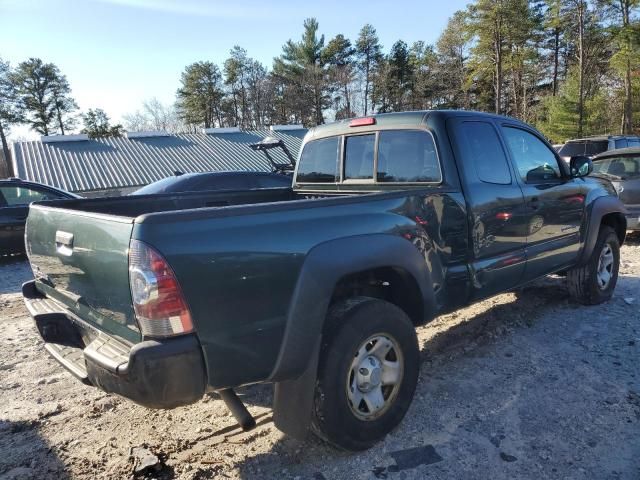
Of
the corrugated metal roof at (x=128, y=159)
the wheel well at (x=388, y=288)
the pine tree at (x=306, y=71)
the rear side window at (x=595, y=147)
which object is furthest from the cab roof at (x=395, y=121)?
the pine tree at (x=306, y=71)

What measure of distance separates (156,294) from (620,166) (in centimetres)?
879

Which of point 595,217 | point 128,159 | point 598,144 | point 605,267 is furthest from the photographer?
point 128,159

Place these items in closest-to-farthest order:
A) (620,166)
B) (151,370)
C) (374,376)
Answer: (151,370)
(374,376)
(620,166)

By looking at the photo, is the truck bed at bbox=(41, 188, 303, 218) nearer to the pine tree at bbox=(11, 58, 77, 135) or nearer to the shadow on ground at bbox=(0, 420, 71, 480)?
the shadow on ground at bbox=(0, 420, 71, 480)

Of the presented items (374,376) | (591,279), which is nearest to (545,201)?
(591,279)

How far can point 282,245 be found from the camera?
2271mm

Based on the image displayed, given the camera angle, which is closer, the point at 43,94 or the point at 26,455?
the point at 26,455

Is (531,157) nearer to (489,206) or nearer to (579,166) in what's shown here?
(579,166)

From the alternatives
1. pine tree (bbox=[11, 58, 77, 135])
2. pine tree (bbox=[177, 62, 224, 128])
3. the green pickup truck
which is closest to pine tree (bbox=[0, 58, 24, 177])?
pine tree (bbox=[11, 58, 77, 135])

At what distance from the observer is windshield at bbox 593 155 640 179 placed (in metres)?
7.98

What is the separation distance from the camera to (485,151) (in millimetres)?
3650

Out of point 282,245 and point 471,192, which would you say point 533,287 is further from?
point 282,245

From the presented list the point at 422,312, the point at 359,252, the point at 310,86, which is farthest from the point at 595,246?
the point at 310,86

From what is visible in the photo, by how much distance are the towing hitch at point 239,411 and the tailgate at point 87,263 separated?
0.61 meters
